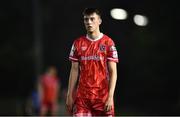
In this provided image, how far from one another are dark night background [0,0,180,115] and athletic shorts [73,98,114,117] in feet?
6.69

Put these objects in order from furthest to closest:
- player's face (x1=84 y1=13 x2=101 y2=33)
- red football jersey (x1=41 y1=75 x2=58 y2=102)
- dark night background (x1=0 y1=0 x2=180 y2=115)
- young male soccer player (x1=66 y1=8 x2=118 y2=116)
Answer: red football jersey (x1=41 y1=75 x2=58 y2=102) < dark night background (x1=0 y1=0 x2=180 y2=115) < young male soccer player (x1=66 y1=8 x2=118 y2=116) < player's face (x1=84 y1=13 x2=101 y2=33)

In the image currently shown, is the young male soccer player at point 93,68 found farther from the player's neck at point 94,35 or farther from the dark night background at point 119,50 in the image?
the dark night background at point 119,50

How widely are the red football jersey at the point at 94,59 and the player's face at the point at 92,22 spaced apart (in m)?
0.16

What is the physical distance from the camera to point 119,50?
32.5ft

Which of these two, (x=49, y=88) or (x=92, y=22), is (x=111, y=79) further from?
(x=49, y=88)

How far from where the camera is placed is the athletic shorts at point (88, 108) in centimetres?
652

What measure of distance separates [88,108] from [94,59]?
0.57 m

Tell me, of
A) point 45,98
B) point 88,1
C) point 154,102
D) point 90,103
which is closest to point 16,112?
point 45,98

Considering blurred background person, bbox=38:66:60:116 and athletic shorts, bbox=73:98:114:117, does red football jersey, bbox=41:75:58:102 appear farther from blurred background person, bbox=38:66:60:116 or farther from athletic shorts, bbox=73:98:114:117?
athletic shorts, bbox=73:98:114:117

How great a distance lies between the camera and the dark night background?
43.6ft

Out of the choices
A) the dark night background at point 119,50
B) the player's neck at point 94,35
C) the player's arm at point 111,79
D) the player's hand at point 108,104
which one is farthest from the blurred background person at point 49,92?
the player's neck at point 94,35

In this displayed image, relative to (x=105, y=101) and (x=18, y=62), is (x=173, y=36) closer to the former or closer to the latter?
(x=18, y=62)

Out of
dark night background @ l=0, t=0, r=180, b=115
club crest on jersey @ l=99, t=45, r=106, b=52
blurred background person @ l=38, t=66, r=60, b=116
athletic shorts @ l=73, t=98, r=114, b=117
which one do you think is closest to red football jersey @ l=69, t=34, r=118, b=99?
club crest on jersey @ l=99, t=45, r=106, b=52

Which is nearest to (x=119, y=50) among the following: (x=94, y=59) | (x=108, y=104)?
(x=108, y=104)
